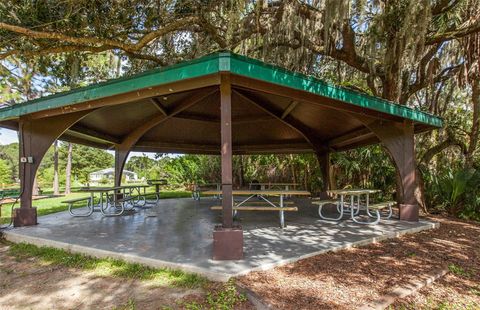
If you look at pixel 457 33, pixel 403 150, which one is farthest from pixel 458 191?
pixel 457 33

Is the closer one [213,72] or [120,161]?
[213,72]

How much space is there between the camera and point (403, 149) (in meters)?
5.43

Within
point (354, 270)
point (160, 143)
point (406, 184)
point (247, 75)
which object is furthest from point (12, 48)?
point (406, 184)

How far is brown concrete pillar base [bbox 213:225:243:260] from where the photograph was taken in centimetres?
312

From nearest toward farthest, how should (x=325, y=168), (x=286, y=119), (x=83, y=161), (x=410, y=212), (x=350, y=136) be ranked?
(x=410, y=212) < (x=350, y=136) < (x=286, y=119) < (x=325, y=168) < (x=83, y=161)

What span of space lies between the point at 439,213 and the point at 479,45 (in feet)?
13.3

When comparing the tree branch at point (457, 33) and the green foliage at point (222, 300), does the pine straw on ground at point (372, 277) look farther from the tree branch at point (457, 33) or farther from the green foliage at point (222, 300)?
the tree branch at point (457, 33)

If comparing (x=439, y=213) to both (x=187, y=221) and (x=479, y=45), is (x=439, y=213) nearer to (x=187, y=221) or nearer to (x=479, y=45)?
(x=479, y=45)

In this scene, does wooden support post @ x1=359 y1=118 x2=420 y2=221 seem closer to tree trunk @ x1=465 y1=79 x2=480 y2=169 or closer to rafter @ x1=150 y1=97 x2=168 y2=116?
tree trunk @ x1=465 y1=79 x2=480 y2=169

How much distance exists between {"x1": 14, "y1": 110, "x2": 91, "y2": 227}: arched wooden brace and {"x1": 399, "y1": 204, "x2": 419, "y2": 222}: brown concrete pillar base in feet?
22.2

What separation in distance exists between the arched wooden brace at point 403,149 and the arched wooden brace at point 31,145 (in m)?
6.08

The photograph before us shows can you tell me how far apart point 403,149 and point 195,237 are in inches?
174

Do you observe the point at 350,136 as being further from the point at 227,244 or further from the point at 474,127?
the point at 227,244

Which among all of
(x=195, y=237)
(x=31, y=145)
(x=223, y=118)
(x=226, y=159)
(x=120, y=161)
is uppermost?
(x=223, y=118)
